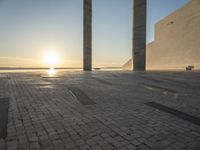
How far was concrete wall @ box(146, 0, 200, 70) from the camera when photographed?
3900cm

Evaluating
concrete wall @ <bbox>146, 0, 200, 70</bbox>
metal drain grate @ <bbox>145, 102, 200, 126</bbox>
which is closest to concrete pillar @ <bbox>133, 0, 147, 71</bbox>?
metal drain grate @ <bbox>145, 102, 200, 126</bbox>

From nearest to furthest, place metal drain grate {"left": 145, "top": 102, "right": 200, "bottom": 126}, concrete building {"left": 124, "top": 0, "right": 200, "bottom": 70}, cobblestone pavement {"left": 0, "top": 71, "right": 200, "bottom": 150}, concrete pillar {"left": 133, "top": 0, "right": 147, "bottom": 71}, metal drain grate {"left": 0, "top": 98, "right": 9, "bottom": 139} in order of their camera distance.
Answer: cobblestone pavement {"left": 0, "top": 71, "right": 200, "bottom": 150} < metal drain grate {"left": 0, "top": 98, "right": 9, "bottom": 139} < metal drain grate {"left": 145, "top": 102, "right": 200, "bottom": 126} < concrete pillar {"left": 133, "top": 0, "right": 147, "bottom": 71} < concrete building {"left": 124, "top": 0, "right": 200, "bottom": 70}

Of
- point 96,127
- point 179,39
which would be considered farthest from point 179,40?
point 96,127

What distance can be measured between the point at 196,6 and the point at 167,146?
1866 inches

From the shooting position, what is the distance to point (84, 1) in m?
23.4

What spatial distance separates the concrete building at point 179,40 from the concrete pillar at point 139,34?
21.8 m

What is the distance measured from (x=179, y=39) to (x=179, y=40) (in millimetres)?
A: 316

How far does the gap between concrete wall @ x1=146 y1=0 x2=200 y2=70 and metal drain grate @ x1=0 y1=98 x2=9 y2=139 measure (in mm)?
39704

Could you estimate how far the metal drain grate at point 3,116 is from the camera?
9.44 feet

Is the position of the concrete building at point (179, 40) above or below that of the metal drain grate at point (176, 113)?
above

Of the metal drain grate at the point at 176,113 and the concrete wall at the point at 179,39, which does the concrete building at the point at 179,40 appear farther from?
the metal drain grate at the point at 176,113

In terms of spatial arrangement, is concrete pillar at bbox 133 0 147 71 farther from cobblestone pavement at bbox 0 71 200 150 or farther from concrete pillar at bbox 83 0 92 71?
cobblestone pavement at bbox 0 71 200 150

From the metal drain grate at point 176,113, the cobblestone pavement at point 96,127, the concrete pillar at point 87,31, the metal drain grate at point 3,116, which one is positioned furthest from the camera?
the concrete pillar at point 87,31

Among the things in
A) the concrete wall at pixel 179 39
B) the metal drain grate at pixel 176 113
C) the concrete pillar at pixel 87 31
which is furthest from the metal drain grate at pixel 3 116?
the concrete wall at pixel 179 39
